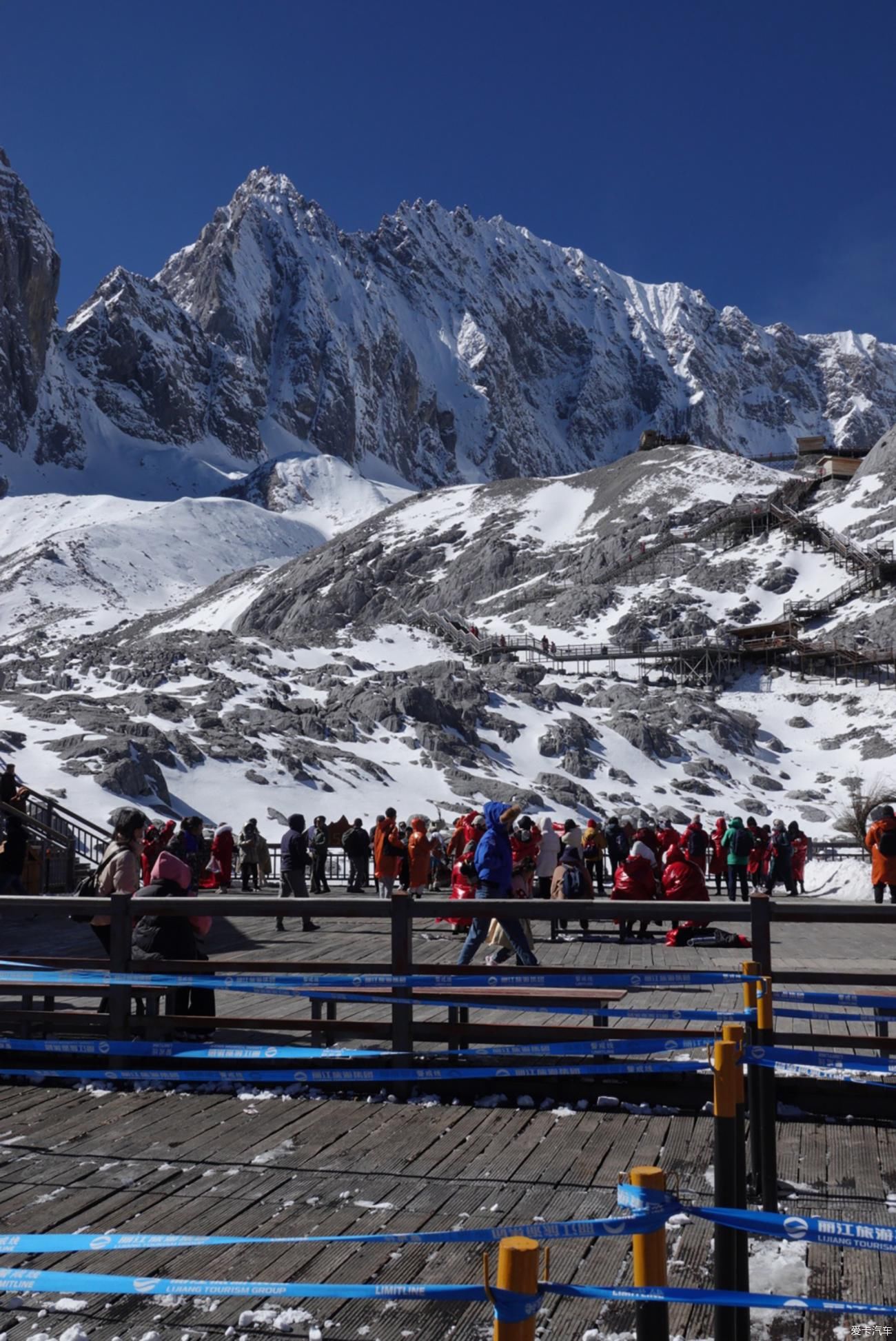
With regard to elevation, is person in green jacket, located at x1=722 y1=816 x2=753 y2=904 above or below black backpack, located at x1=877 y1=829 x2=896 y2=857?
below

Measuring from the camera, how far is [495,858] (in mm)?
10398

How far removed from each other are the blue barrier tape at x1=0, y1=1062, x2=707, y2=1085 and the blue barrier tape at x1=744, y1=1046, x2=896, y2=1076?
843mm

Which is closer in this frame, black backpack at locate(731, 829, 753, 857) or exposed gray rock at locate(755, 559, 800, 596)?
black backpack at locate(731, 829, 753, 857)

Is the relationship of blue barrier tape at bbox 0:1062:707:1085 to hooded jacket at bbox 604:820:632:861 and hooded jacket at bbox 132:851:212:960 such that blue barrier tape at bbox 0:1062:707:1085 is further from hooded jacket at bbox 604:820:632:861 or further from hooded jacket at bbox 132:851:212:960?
hooded jacket at bbox 604:820:632:861

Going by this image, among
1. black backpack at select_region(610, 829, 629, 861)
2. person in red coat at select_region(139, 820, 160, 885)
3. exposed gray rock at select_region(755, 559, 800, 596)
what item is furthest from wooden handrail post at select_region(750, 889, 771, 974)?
exposed gray rock at select_region(755, 559, 800, 596)

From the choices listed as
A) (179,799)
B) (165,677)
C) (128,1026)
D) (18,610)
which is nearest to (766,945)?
(128,1026)

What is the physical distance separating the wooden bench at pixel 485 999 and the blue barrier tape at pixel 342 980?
12cm

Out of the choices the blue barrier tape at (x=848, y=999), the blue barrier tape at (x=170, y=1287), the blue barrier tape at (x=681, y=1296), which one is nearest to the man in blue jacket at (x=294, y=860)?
the blue barrier tape at (x=848, y=999)

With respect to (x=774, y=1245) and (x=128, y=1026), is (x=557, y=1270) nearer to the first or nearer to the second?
(x=774, y=1245)

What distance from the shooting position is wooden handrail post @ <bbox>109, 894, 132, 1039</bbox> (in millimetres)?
7180

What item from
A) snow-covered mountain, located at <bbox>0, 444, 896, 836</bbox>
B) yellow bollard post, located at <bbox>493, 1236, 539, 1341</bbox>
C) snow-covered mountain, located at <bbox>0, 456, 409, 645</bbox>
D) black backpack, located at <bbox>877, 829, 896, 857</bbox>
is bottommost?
yellow bollard post, located at <bbox>493, 1236, 539, 1341</bbox>

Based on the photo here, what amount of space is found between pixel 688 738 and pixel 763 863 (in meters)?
35.1

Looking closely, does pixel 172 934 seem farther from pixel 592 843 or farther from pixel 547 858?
pixel 592 843

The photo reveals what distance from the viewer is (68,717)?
45906mm
